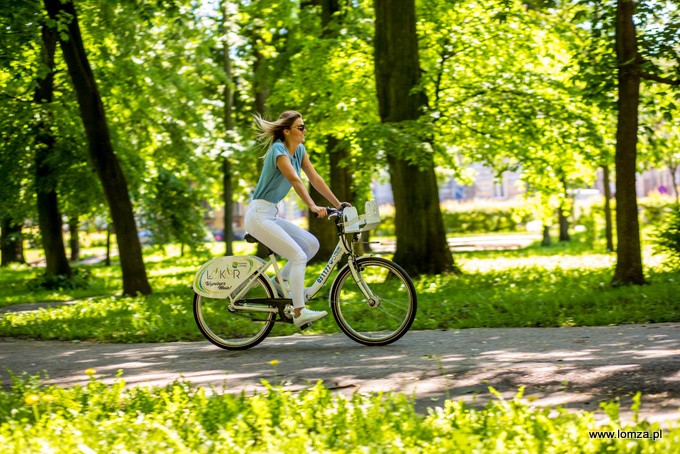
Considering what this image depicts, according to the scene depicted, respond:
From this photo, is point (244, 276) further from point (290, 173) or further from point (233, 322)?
point (290, 173)

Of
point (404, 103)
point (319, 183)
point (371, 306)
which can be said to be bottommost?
point (371, 306)

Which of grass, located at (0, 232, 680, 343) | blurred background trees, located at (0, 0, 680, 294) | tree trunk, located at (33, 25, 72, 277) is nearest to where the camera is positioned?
grass, located at (0, 232, 680, 343)

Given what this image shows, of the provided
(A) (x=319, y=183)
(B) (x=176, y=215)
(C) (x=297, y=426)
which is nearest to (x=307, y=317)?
(A) (x=319, y=183)

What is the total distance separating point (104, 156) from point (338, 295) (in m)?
7.20

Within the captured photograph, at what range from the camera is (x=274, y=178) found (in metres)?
6.10

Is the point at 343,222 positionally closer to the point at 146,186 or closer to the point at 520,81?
the point at 520,81

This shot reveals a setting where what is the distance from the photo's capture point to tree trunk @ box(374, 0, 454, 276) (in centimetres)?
1206

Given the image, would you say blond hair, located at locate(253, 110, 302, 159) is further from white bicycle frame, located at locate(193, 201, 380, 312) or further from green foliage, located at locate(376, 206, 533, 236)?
green foliage, located at locate(376, 206, 533, 236)

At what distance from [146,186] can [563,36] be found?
11446 millimetres

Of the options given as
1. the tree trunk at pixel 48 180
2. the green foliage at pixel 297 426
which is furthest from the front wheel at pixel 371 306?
the tree trunk at pixel 48 180

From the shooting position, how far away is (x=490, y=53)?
14750mm

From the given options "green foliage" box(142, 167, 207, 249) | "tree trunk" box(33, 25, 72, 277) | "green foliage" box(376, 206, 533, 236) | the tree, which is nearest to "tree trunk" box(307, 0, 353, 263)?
"tree trunk" box(33, 25, 72, 277)

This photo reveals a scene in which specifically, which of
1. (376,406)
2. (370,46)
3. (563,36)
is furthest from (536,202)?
(376,406)

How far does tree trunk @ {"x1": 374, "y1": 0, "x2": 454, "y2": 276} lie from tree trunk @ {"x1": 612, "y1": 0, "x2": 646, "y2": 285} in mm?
3500
